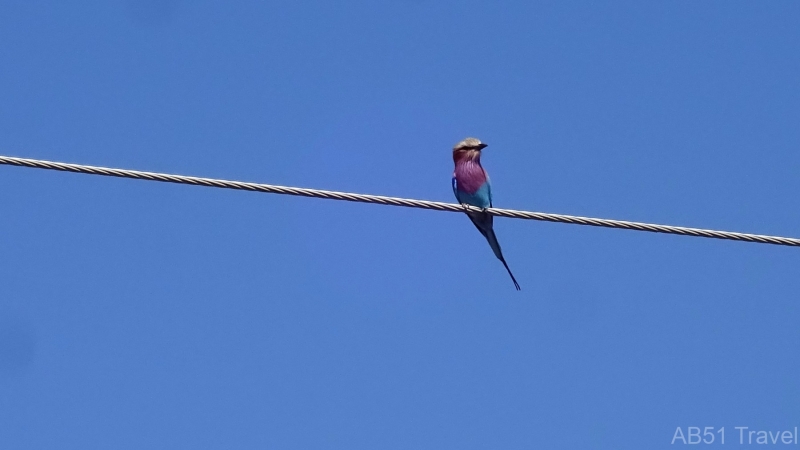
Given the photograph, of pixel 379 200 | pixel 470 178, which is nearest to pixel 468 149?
pixel 470 178

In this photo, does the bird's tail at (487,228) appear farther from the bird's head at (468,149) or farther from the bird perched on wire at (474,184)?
the bird's head at (468,149)

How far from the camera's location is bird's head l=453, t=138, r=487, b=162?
7660 mm

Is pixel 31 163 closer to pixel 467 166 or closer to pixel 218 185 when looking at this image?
pixel 218 185

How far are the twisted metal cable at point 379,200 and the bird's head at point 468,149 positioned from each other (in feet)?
8.38

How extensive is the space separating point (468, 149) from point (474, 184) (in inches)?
12.5

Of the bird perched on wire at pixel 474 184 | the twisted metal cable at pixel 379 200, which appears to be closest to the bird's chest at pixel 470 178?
the bird perched on wire at pixel 474 184

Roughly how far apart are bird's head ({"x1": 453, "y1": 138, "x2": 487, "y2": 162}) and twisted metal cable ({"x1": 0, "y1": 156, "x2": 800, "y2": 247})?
256 centimetres

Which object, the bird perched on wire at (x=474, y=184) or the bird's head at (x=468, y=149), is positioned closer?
the bird perched on wire at (x=474, y=184)

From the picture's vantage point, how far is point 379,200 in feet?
15.8

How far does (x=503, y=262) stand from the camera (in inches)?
280

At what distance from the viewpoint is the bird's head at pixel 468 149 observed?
302 inches

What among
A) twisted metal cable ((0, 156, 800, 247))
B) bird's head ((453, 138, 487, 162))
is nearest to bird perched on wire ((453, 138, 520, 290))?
bird's head ((453, 138, 487, 162))

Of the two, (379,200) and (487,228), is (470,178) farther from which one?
(379,200)

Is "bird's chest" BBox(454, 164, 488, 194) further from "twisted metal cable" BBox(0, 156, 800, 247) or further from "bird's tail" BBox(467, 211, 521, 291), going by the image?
"twisted metal cable" BBox(0, 156, 800, 247)
